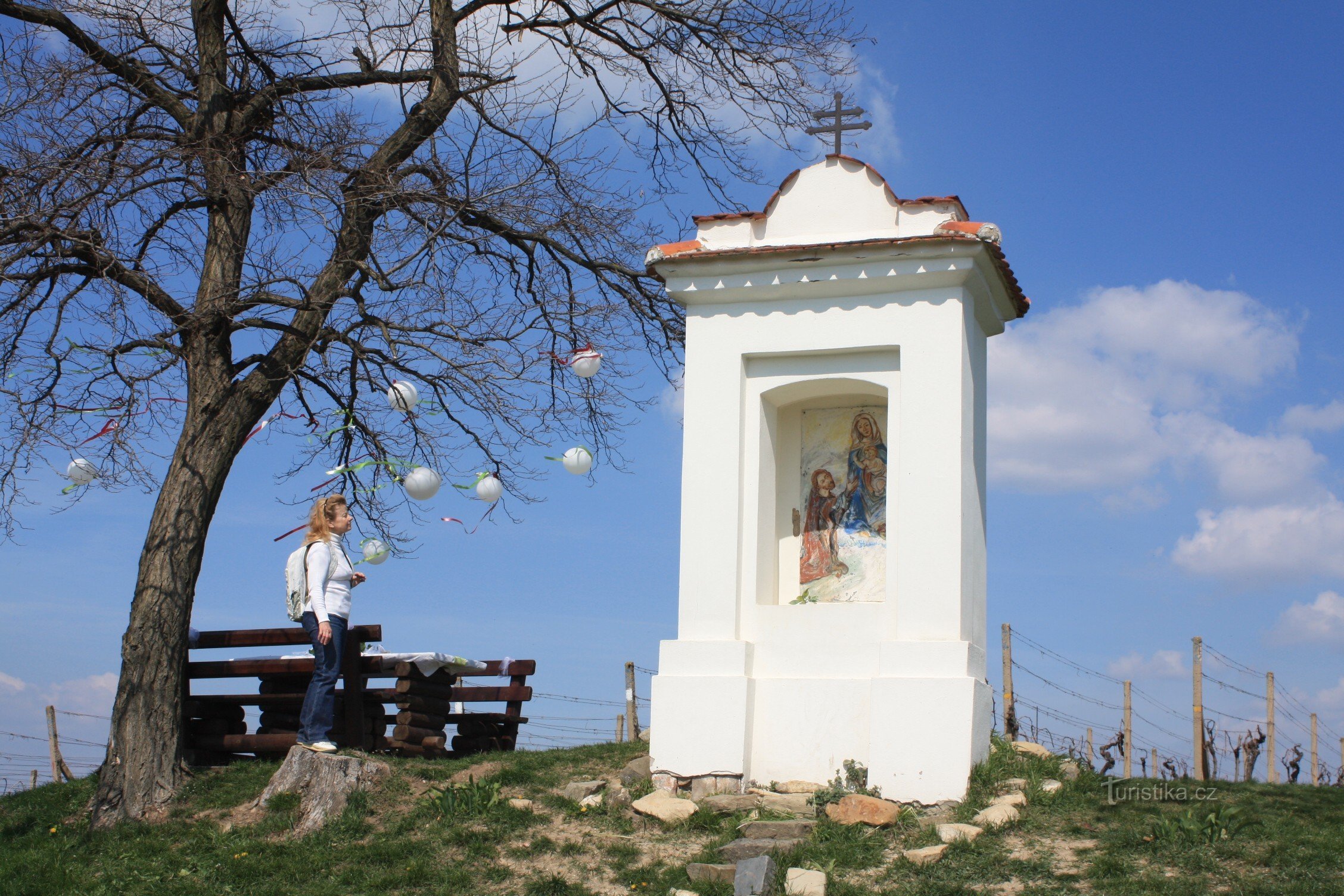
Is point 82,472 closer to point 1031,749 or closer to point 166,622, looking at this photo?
point 166,622

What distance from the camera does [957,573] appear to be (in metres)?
8.55

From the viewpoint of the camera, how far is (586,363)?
408 inches

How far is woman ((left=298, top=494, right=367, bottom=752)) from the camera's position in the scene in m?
8.57

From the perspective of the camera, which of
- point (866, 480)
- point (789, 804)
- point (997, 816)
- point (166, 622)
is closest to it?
point (997, 816)

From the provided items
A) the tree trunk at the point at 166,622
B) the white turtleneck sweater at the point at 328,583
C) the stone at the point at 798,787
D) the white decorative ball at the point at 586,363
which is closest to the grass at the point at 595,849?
the tree trunk at the point at 166,622

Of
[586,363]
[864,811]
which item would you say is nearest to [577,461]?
[586,363]

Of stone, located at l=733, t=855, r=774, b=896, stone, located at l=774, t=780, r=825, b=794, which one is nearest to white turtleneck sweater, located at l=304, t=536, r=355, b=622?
stone, located at l=774, t=780, r=825, b=794

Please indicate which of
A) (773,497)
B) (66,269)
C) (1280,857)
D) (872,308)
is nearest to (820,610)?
(773,497)

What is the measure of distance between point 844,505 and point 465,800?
3500 mm

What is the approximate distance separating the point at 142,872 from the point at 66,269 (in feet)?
14.5

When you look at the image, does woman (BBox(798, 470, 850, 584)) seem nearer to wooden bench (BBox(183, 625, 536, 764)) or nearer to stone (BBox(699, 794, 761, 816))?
stone (BBox(699, 794, 761, 816))

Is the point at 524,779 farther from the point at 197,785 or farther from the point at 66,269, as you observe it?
the point at 66,269

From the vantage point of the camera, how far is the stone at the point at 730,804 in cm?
820

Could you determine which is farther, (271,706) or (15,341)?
(271,706)
